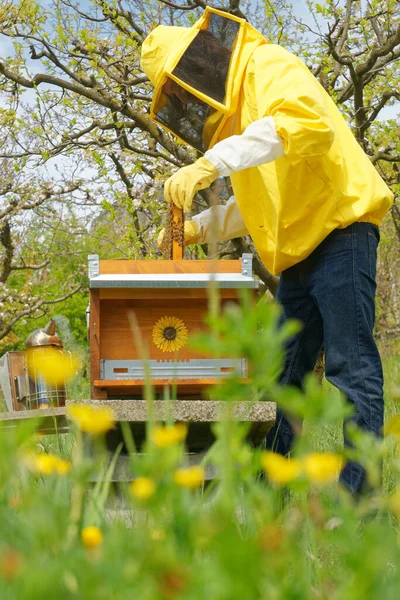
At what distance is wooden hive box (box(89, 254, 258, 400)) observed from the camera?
109 inches

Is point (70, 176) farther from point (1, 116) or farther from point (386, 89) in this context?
point (386, 89)

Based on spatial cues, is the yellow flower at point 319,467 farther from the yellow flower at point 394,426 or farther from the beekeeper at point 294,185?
the beekeeper at point 294,185

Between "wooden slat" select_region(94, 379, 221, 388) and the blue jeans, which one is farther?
"wooden slat" select_region(94, 379, 221, 388)

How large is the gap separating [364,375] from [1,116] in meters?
5.25

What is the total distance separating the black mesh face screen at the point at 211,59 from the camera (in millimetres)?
2934

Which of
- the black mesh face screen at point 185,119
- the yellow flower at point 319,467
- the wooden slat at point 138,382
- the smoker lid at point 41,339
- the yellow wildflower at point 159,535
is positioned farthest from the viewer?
the smoker lid at point 41,339

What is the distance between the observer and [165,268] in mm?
2834

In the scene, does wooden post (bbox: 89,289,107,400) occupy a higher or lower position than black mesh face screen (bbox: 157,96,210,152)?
lower

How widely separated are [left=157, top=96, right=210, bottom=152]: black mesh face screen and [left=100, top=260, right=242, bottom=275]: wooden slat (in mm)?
642

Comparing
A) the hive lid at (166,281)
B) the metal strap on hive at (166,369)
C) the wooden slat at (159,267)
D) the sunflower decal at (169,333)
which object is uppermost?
the wooden slat at (159,267)

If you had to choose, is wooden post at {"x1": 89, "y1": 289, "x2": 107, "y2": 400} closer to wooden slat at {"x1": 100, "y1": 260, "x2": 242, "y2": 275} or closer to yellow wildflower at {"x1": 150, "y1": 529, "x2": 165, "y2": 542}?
wooden slat at {"x1": 100, "y1": 260, "x2": 242, "y2": 275}

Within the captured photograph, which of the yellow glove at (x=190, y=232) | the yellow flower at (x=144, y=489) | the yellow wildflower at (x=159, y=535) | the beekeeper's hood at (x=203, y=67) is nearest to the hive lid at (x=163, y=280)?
the yellow glove at (x=190, y=232)

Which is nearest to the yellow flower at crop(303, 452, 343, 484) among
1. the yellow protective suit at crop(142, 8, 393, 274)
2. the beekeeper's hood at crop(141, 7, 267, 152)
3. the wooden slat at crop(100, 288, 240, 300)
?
the yellow protective suit at crop(142, 8, 393, 274)

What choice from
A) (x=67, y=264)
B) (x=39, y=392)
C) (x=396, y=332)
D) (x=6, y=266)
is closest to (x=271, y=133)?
(x=39, y=392)
